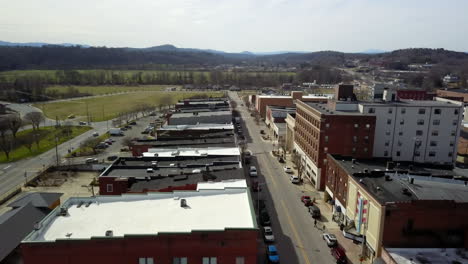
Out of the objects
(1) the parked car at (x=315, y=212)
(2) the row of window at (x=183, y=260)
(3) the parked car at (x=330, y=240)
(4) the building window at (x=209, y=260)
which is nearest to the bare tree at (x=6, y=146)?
(2) the row of window at (x=183, y=260)

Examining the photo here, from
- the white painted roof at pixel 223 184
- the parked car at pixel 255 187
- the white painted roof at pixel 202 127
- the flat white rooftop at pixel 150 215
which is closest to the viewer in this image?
the flat white rooftop at pixel 150 215

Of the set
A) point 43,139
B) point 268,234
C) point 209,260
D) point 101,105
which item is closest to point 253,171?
point 268,234

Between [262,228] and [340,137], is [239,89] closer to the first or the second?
[340,137]

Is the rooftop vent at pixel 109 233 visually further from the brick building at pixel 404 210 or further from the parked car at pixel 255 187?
the parked car at pixel 255 187

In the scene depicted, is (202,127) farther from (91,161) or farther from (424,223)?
(424,223)

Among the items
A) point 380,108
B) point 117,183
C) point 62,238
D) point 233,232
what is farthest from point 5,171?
point 380,108
